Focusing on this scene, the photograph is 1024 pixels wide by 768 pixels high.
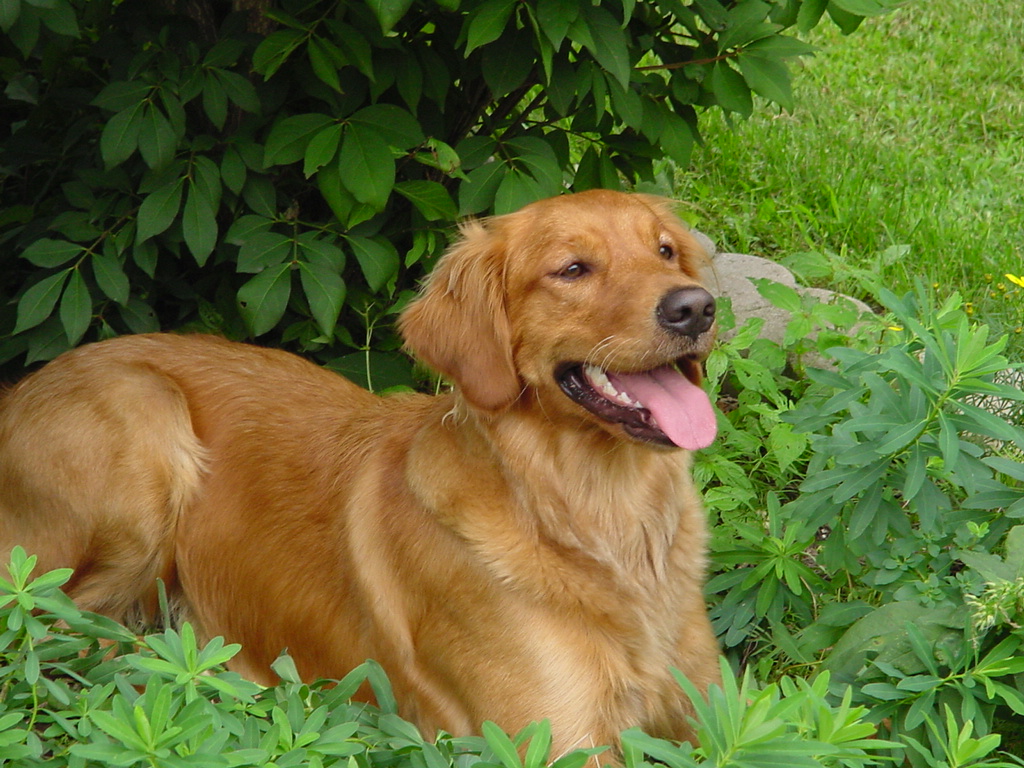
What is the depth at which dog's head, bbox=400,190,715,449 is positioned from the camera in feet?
8.96

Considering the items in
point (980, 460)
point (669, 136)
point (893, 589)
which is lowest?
point (893, 589)

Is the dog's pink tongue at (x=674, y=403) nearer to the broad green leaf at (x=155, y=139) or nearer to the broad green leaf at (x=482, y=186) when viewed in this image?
the broad green leaf at (x=482, y=186)

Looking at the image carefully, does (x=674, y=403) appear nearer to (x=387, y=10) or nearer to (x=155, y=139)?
(x=387, y=10)

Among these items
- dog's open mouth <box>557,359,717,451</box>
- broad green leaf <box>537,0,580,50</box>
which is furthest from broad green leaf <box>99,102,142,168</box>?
dog's open mouth <box>557,359,717,451</box>

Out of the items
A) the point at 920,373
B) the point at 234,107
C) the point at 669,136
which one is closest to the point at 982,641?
the point at 920,373

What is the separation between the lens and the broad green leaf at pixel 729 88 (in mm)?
3662

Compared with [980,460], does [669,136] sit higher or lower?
higher

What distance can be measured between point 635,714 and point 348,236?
1.80 metres

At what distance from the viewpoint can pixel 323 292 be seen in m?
3.71

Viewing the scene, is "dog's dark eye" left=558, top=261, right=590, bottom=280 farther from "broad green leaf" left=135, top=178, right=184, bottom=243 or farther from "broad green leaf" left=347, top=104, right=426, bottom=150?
"broad green leaf" left=135, top=178, right=184, bottom=243

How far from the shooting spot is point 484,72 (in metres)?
3.59

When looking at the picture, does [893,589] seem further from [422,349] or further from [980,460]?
[422,349]

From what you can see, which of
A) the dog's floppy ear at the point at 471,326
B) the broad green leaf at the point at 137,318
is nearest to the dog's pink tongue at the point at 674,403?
the dog's floppy ear at the point at 471,326

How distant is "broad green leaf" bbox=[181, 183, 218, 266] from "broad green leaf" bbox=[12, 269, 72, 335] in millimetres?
469
